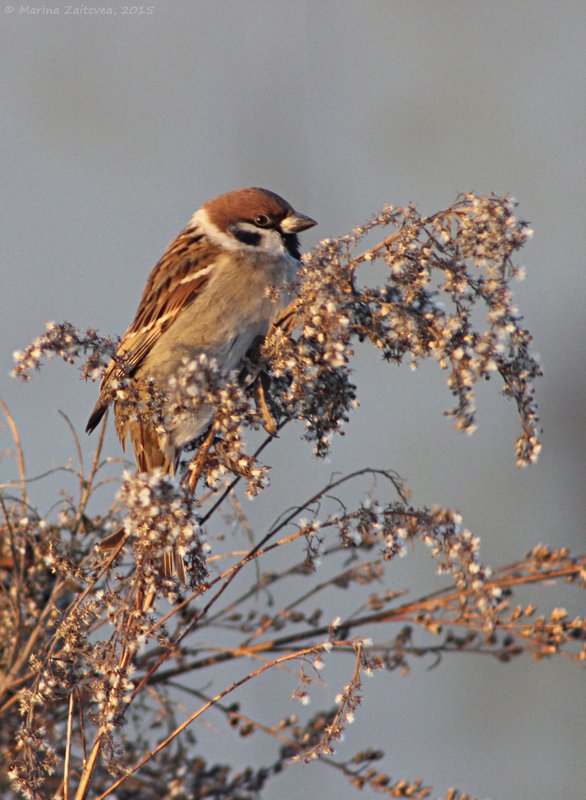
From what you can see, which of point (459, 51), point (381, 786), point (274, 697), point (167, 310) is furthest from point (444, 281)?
point (459, 51)

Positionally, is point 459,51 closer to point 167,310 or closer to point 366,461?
point 366,461

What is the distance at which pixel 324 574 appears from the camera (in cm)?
395

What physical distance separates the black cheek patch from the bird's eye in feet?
0.10

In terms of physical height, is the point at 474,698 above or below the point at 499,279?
above

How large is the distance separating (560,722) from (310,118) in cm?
276

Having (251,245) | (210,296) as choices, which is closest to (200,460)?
(210,296)

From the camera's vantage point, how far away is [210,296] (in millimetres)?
2227

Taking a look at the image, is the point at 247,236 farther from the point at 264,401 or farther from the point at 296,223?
the point at 264,401

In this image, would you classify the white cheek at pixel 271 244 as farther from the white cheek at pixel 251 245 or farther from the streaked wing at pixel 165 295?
the streaked wing at pixel 165 295

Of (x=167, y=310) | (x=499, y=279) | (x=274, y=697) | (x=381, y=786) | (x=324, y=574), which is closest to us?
(x=499, y=279)

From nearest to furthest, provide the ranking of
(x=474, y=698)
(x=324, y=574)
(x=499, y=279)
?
(x=499, y=279) → (x=324, y=574) → (x=474, y=698)

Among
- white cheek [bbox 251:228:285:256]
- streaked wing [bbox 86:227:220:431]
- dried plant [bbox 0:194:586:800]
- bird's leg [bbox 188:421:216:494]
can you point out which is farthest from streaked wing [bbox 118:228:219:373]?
bird's leg [bbox 188:421:216:494]

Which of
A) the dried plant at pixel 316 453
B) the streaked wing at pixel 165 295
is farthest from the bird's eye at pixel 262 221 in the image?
the dried plant at pixel 316 453

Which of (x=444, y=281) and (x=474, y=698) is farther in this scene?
(x=474, y=698)
